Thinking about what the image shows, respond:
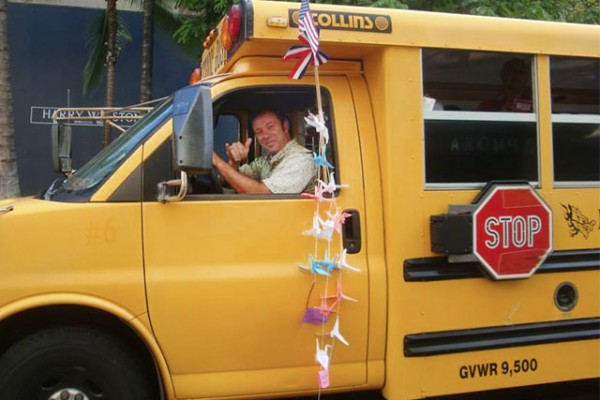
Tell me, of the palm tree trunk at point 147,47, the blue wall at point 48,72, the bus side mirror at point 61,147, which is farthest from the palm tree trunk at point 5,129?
the bus side mirror at point 61,147

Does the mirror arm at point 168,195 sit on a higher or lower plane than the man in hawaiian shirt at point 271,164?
lower

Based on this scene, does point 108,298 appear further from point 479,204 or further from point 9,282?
point 479,204

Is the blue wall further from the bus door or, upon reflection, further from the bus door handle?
the bus door handle

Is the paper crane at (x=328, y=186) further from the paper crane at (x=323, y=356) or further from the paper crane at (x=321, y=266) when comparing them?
the paper crane at (x=323, y=356)

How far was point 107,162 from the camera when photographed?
3.25 meters

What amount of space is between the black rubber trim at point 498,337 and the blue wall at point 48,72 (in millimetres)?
9473

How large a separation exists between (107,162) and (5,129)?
5.57 m

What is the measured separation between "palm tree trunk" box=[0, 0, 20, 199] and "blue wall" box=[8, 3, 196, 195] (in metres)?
3.28

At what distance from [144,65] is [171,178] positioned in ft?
26.1

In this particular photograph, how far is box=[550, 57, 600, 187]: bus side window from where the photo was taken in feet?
12.1

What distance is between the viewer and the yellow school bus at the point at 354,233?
301cm

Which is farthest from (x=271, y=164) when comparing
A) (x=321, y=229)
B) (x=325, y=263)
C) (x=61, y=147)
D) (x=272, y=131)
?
(x=61, y=147)

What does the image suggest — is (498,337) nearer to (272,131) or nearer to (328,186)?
(328,186)

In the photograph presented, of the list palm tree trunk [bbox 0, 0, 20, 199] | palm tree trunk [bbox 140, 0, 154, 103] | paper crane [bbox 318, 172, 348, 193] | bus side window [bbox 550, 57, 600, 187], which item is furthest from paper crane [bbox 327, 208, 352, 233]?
palm tree trunk [bbox 140, 0, 154, 103]
